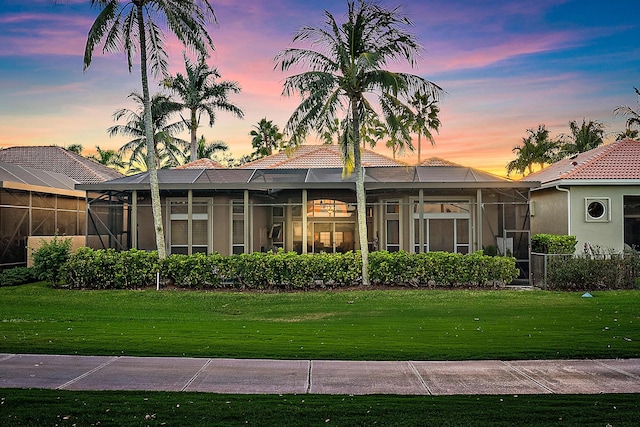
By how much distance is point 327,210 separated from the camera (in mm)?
22250

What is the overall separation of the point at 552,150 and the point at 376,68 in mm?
33056

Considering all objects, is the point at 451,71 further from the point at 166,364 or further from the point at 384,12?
the point at 166,364

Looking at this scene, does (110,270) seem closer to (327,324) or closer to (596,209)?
(327,324)

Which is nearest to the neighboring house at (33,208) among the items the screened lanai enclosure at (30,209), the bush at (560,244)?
the screened lanai enclosure at (30,209)

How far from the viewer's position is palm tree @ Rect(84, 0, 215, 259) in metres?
17.3

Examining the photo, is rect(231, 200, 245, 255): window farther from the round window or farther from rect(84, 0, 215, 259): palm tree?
the round window

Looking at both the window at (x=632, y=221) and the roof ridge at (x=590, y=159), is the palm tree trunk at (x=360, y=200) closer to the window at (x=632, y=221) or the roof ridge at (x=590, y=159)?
the roof ridge at (x=590, y=159)

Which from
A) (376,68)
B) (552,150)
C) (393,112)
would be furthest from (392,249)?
(552,150)

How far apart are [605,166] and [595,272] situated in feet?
22.4

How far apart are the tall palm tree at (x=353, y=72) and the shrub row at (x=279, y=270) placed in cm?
84

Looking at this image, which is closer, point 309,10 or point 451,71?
point 309,10

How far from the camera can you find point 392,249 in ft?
70.1

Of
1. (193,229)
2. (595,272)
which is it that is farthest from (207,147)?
(595,272)

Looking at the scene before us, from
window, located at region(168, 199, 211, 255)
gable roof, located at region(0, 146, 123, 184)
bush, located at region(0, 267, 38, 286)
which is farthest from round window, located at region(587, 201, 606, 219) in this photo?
gable roof, located at region(0, 146, 123, 184)
